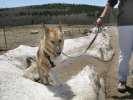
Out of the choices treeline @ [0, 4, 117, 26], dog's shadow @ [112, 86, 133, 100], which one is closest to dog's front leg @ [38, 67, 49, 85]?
dog's shadow @ [112, 86, 133, 100]

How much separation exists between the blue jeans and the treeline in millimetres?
23181

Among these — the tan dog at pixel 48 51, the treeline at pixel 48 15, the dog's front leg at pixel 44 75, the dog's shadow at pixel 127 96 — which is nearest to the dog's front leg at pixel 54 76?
the tan dog at pixel 48 51

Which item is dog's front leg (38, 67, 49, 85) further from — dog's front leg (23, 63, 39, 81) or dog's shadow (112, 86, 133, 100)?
dog's shadow (112, 86, 133, 100)

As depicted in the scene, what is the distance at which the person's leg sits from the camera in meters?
6.68

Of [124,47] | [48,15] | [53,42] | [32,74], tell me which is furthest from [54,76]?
[48,15]

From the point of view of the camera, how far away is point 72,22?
1427 inches

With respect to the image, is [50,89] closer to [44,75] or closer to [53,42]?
[44,75]

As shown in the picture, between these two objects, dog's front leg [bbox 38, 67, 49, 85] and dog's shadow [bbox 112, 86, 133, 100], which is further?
dog's front leg [bbox 38, 67, 49, 85]

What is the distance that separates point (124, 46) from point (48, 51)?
4.38 feet

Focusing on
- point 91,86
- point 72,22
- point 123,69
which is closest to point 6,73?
point 91,86

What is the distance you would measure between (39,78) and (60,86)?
689 millimetres

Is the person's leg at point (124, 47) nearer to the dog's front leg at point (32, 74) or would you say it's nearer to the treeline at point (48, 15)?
the dog's front leg at point (32, 74)

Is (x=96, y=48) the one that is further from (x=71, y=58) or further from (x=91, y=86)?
(x=91, y=86)

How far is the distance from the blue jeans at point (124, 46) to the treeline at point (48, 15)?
23.2 meters
